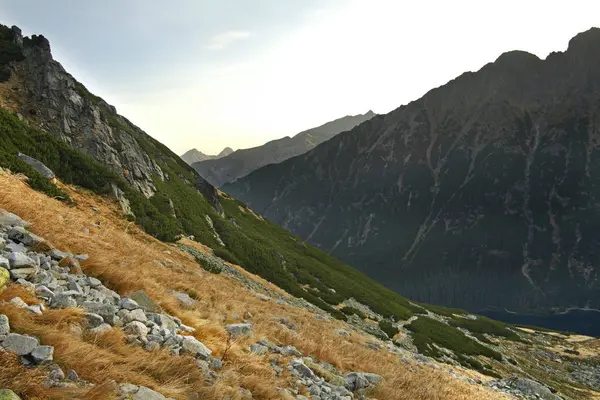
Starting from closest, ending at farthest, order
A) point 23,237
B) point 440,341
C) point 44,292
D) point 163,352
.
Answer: point 163,352
point 44,292
point 23,237
point 440,341

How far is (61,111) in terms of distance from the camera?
1588 inches

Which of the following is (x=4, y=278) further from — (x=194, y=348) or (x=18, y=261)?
(x=194, y=348)

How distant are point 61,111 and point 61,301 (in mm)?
41792

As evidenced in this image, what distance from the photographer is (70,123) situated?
4091 cm

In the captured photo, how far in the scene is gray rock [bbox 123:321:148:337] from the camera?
659 centimetres

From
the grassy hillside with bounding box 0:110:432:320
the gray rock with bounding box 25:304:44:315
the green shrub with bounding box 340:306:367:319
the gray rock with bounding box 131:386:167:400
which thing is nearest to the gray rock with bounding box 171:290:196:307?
the gray rock with bounding box 25:304:44:315

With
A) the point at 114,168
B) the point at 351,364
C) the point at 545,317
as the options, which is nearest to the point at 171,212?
the point at 114,168

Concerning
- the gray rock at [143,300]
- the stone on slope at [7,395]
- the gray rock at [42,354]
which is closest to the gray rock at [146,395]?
the gray rock at [42,354]

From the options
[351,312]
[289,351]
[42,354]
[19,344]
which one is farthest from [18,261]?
[351,312]

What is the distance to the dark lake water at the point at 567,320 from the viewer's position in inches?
6255

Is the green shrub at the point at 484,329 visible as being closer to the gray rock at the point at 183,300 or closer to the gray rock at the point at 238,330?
the gray rock at the point at 183,300

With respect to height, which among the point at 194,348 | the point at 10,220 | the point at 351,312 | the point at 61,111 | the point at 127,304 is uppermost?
the point at 61,111

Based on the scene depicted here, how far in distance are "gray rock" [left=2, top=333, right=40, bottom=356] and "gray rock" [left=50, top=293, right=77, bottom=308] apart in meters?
1.62

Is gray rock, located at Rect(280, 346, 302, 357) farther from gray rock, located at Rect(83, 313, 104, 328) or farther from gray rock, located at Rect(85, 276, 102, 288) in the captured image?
gray rock, located at Rect(83, 313, 104, 328)
